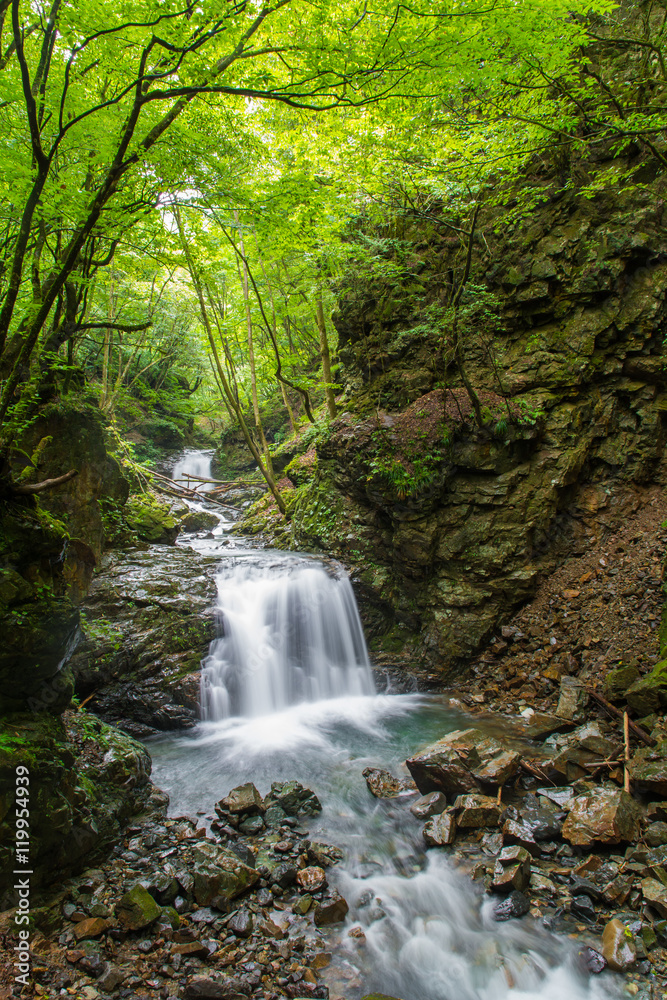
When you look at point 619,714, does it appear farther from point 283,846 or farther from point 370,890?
point 283,846

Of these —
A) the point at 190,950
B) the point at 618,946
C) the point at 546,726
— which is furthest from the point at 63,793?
the point at 546,726

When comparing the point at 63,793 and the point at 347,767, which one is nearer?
the point at 63,793

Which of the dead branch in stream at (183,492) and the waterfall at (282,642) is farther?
the dead branch in stream at (183,492)

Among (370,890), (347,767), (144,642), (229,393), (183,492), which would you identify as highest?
(229,393)

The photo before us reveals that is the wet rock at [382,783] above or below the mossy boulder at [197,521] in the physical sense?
below

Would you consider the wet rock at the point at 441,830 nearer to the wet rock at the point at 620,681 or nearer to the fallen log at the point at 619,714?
the fallen log at the point at 619,714

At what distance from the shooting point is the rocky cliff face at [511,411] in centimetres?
706

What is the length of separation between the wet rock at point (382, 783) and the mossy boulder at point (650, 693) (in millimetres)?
2846

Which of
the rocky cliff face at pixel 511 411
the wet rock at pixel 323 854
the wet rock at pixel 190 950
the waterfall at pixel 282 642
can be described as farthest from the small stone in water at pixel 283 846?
the rocky cliff face at pixel 511 411

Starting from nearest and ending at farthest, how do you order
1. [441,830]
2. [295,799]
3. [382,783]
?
[441,830], [295,799], [382,783]

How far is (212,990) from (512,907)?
2.32 metres

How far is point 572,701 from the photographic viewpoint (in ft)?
18.9

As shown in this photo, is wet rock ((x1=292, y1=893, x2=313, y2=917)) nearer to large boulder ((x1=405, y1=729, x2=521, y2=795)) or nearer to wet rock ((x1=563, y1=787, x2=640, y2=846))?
large boulder ((x1=405, y1=729, x2=521, y2=795))

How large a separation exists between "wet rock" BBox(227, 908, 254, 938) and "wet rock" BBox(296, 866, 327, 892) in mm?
532
